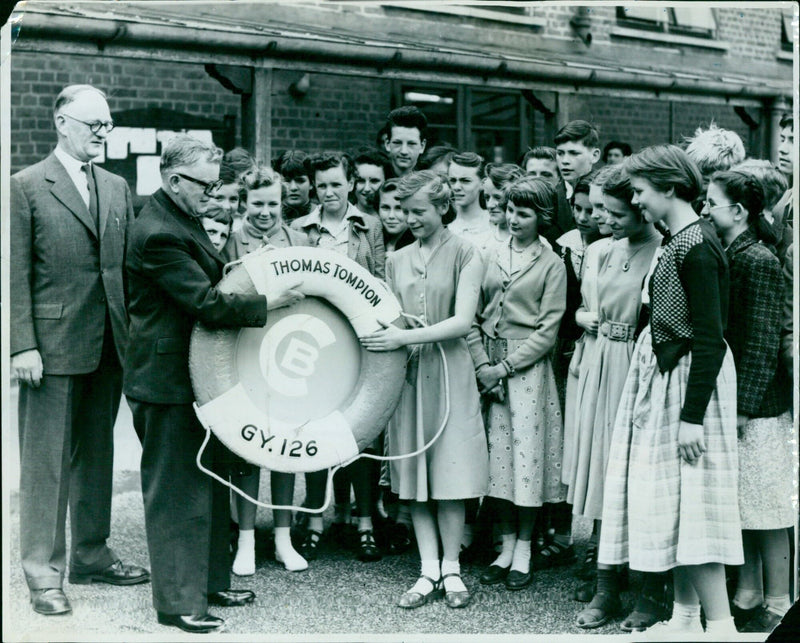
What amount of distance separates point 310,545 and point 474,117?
20.6 ft

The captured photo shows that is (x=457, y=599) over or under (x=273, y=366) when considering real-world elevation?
under

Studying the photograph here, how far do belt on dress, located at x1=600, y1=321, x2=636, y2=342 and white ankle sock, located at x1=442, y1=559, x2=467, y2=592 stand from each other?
1.12m

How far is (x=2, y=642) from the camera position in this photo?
3463 mm

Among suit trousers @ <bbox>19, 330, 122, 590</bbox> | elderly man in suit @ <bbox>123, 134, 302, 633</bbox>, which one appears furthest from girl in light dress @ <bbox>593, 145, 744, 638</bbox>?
suit trousers @ <bbox>19, 330, 122, 590</bbox>

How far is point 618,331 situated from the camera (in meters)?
3.61

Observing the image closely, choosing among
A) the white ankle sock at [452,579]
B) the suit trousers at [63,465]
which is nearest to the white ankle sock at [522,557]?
the white ankle sock at [452,579]

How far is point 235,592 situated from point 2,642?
89 cm

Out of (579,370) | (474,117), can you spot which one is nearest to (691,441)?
(579,370)

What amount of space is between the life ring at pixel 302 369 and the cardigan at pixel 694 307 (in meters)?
1.00

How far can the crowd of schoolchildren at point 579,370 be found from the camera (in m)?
3.22

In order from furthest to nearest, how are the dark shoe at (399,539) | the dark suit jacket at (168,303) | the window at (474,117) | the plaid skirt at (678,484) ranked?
the window at (474,117), the dark shoe at (399,539), the dark suit jacket at (168,303), the plaid skirt at (678,484)

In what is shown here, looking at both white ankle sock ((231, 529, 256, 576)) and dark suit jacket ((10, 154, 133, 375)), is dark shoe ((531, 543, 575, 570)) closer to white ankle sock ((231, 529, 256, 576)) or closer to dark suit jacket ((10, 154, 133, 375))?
white ankle sock ((231, 529, 256, 576))

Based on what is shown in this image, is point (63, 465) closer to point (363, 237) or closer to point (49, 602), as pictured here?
point (49, 602)

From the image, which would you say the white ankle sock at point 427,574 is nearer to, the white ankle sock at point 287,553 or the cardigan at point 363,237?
the white ankle sock at point 287,553
